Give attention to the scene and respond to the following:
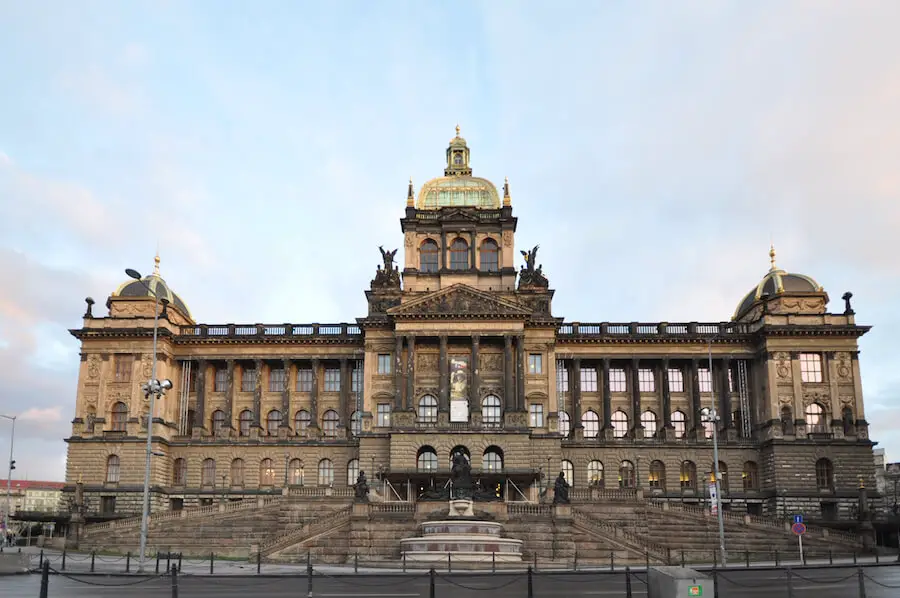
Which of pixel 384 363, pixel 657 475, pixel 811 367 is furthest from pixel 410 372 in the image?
pixel 811 367

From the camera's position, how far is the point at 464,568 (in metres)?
44.0

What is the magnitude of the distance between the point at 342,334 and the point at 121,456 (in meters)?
21.5

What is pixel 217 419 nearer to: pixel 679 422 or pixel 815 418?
pixel 679 422

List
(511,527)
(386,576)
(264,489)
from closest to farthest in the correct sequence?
(386,576)
(511,527)
(264,489)

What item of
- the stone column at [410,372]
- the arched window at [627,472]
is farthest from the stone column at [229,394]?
the arched window at [627,472]

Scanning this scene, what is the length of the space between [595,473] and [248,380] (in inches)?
1293

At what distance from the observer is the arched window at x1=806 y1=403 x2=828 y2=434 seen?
80625 mm

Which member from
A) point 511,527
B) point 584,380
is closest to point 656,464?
point 584,380

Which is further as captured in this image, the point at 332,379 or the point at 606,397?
the point at 332,379

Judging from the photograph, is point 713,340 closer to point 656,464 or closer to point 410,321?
point 656,464

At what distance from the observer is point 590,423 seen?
281 feet

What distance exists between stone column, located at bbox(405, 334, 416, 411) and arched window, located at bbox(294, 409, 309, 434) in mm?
12402

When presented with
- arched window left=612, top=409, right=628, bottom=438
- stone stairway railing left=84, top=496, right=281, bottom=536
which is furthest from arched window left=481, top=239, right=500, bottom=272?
stone stairway railing left=84, top=496, right=281, bottom=536

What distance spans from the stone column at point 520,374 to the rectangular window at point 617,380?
1144cm
